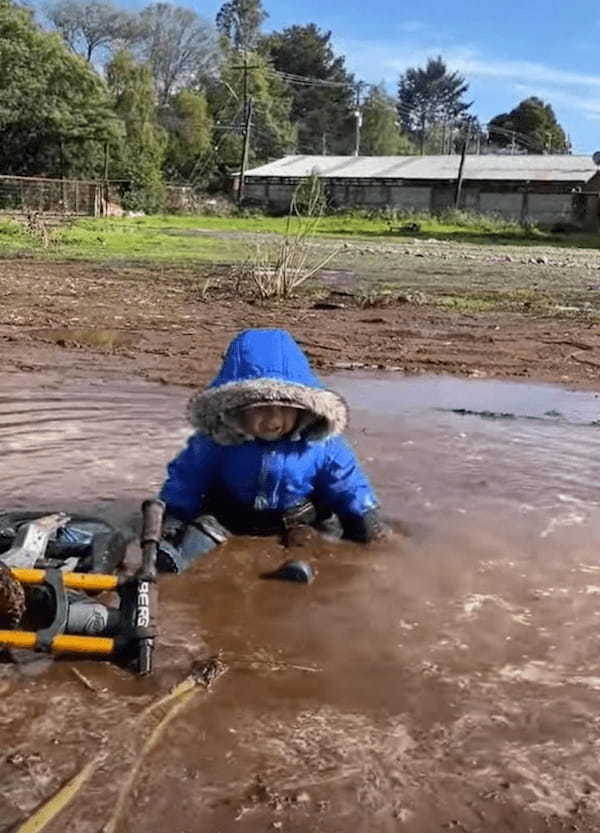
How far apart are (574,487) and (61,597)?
3.14 metres

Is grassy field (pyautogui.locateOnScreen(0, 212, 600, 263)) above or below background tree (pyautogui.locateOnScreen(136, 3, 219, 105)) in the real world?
below

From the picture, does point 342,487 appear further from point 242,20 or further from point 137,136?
point 242,20

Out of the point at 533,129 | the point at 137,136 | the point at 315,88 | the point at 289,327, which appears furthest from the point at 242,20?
the point at 289,327

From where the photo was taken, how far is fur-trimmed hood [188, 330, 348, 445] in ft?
14.0

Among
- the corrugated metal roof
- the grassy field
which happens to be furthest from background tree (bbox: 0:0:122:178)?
the corrugated metal roof

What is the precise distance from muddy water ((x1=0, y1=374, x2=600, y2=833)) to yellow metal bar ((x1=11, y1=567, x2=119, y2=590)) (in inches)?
10.8

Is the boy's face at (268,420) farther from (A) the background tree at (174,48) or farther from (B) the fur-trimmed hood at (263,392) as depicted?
(A) the background tree at (174,48)

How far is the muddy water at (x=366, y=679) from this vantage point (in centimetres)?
253

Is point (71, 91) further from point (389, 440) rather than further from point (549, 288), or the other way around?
point (389, 440)

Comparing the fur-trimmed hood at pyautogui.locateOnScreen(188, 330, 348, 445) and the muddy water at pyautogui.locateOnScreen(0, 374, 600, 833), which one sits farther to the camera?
the fur-trimmed hood at pyautogui.locateOnScreen(188, 330, 348, 445)

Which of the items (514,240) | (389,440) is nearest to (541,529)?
(389,440)

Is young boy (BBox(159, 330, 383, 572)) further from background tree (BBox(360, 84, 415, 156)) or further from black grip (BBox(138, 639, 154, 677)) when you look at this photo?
background tree (BBox(360, 84, 415, 156))

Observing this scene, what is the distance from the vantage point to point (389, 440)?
6582mm

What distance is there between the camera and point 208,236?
33719mm
